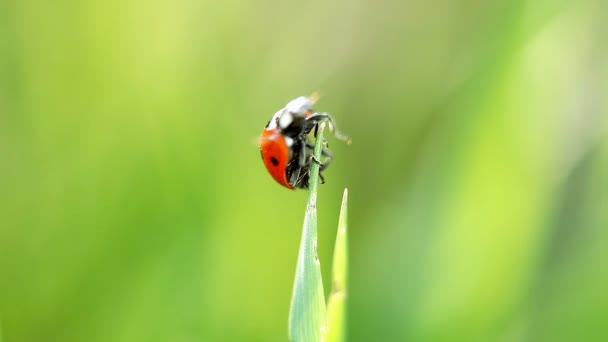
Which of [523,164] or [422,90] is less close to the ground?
[422,90]

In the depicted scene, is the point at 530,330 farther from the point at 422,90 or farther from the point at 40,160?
the point at 40,160

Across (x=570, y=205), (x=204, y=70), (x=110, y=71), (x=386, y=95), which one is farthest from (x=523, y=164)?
(x=110, y=71)

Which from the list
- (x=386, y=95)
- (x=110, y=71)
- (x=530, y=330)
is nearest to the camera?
(x=530, y=330)

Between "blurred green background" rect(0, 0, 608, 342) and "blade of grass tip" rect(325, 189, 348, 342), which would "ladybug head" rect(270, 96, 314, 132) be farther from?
"blade of grass tip" rect(325, 189, 348, 342)

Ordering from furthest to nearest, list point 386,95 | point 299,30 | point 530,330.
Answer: point 386,95
point 299,30
point 530,330

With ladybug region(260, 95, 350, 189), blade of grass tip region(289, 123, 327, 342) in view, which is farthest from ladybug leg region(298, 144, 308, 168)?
blade of grass tip region(289, 123, 327, 342)

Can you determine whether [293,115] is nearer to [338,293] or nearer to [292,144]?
[292,144]

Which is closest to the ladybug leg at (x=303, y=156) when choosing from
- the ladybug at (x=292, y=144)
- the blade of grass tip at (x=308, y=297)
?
the ladybug at (x=292, y=144)
